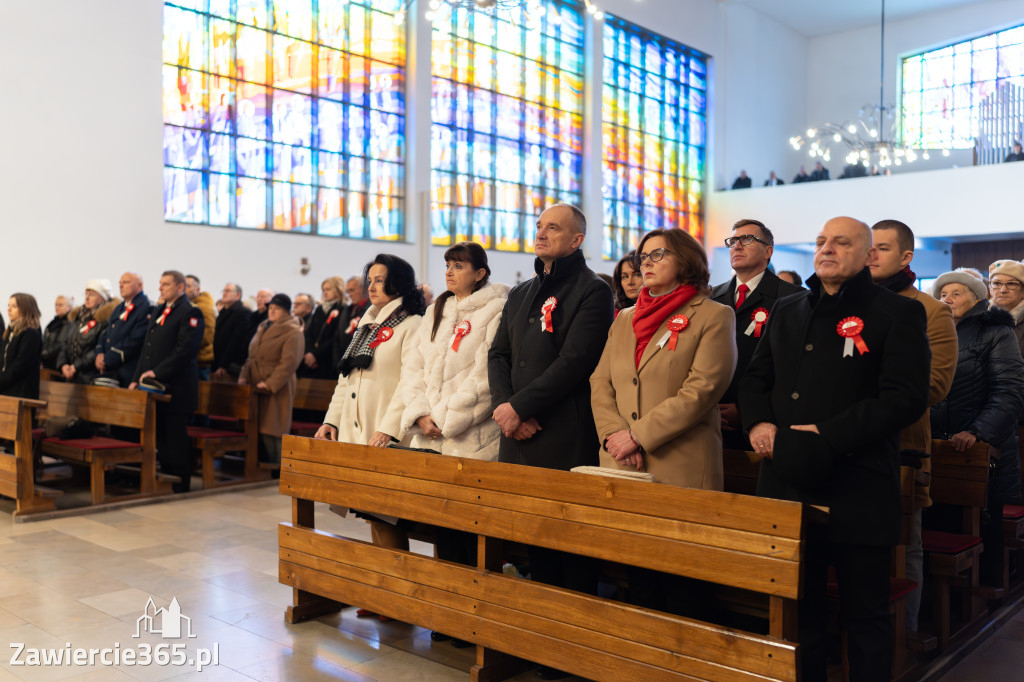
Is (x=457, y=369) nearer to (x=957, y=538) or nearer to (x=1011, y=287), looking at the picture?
(x=957, y=538)

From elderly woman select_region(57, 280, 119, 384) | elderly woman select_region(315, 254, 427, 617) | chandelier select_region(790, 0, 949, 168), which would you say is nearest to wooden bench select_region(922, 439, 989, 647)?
elderly woman select_region(315, 254, 427, 617)

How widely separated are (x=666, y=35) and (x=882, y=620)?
54.3 ft

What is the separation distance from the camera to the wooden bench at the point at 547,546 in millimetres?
2111

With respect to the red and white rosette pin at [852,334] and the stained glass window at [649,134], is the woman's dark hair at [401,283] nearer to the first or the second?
the red and white rosette pin at [852,334]

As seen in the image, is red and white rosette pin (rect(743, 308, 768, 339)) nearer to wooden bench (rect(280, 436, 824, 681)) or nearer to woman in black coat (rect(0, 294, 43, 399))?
wooden bench (rect(280, 436, 824, 681))

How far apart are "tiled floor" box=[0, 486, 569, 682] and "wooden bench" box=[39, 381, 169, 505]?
1.25 ft

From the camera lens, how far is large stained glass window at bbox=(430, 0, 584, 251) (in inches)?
545

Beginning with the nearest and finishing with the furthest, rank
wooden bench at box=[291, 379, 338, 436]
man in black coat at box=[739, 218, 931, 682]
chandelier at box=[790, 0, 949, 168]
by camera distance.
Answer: man in black coat at box=[739, 218, 931, 682] → wooden bench at box=[291, 379, 338, 436] → chandelier at box=[790, 0, 949, 168]

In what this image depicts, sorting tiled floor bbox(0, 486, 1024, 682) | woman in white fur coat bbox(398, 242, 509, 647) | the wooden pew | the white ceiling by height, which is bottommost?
tiled floor bbox(0, 486, 1024, 682)

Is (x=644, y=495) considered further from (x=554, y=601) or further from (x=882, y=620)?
(x=882, y=620)

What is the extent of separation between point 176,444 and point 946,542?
4750 mm

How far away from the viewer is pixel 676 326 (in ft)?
8.64

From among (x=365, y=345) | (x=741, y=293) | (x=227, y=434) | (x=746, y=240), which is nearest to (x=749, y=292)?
(x=741, y=293)

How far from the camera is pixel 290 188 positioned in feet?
39.3
